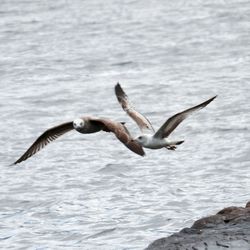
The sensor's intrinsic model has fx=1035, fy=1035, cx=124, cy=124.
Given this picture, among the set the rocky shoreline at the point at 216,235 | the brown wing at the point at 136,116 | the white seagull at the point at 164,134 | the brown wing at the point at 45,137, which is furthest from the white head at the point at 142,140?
the brown wing at the point at 45,137

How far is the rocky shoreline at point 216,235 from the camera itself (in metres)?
13.0

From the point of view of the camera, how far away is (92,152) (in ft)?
82.8

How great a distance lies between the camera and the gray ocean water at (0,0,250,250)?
65.5 feet

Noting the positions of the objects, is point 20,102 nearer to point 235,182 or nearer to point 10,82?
point 10,82

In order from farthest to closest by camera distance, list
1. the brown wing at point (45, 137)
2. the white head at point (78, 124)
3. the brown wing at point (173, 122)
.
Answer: the brown wing at point (45, 137) → the white head at point (78, 124) → the brown wing at point (173, 122)

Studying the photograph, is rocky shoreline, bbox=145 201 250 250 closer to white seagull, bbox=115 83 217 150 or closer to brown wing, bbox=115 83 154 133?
white seagull, bbox=115 83 217 150

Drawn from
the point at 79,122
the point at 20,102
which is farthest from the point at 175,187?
the point at 20,102

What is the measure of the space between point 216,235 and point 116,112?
51.5 feet

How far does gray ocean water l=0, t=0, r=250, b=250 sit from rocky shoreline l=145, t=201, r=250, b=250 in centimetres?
358

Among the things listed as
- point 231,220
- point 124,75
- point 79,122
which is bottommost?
point 124,75

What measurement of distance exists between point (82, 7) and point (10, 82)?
11738 mm

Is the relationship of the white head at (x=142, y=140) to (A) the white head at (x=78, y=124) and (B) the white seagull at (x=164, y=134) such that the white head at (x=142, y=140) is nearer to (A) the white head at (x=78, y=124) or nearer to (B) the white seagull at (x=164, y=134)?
(B) the white seagull at (x=164, y=134)

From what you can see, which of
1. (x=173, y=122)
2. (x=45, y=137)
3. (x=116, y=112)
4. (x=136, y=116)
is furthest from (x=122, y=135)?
(x=116, y=112)

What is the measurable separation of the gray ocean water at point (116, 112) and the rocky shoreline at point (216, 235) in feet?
11.7
